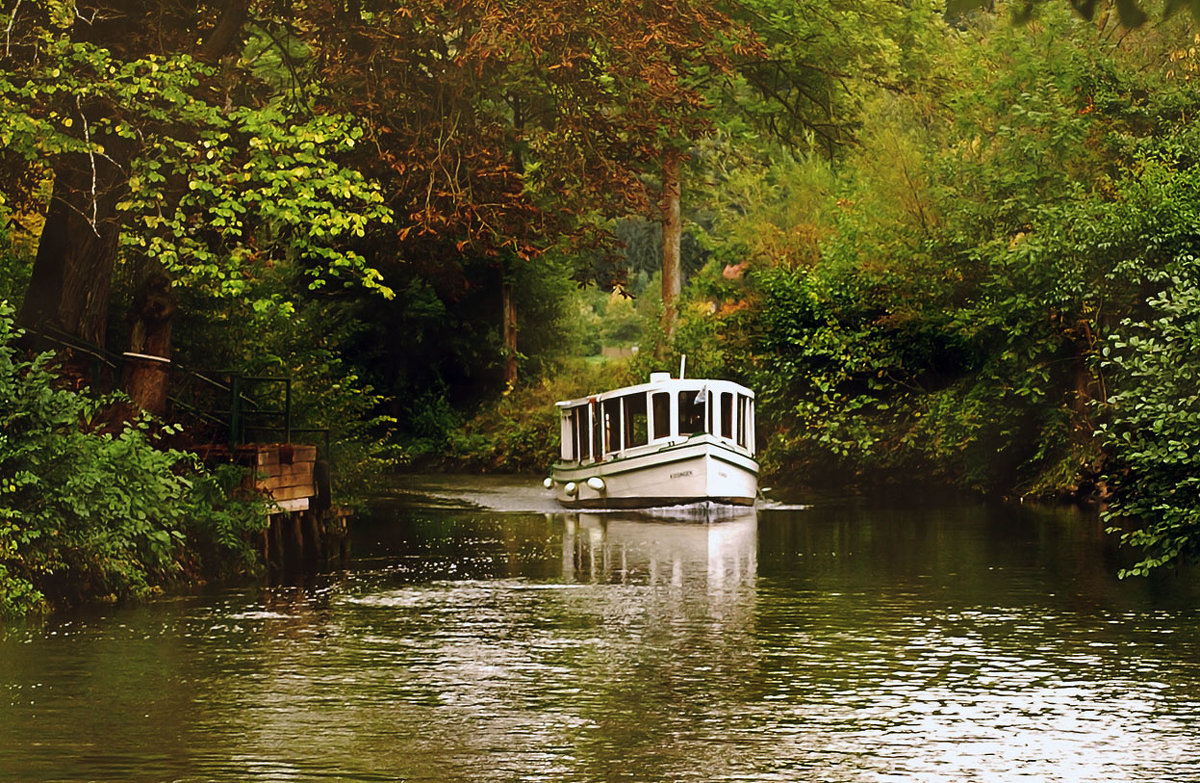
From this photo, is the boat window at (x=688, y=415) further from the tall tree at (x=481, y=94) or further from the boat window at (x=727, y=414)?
the tall tree at (x=481, y=94)

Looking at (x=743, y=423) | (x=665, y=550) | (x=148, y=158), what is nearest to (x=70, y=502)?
(x=148, y=158)

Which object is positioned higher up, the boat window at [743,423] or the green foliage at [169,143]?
the green foliage at [169,143]

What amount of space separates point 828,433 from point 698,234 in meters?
15.4

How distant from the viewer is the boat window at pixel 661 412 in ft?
121

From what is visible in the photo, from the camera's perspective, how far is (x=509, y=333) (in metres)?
49.2

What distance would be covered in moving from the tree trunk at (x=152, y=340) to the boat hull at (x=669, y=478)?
48.6 ft

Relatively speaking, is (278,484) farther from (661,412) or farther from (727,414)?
(727,414)

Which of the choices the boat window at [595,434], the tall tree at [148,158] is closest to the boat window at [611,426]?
the boat window at [595,434]

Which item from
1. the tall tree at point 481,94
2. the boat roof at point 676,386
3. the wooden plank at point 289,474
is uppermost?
the tall tree at point 481,94

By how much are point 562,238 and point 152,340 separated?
38.5 feet

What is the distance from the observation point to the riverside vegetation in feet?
60.3

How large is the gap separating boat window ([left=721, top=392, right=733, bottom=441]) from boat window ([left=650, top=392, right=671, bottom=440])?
1108 mm

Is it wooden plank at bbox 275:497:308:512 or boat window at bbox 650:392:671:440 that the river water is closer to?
wooden plank at bbox 275:497:308:512

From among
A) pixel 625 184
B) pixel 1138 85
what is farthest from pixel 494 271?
pixel 625 184
